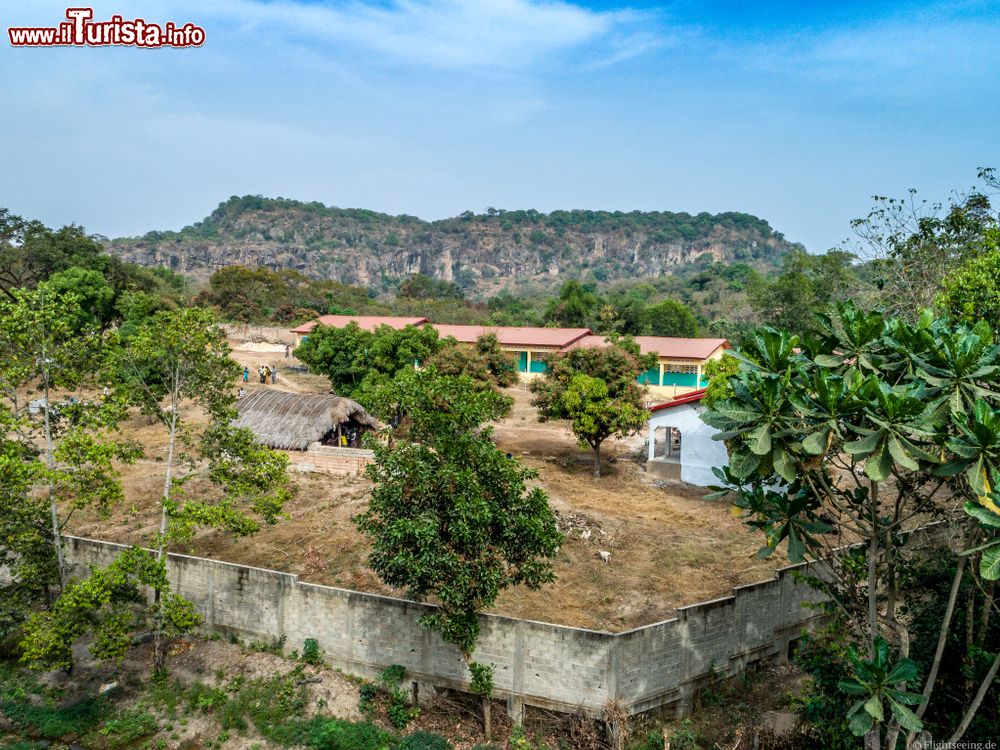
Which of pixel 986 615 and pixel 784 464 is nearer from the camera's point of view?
pixel 784 464

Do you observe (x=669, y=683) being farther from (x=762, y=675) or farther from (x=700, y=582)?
(x=700, y=582)

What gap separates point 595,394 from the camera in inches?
835

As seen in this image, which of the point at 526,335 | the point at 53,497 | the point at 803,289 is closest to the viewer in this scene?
the point at 53,497

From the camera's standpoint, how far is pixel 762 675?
1193 cm

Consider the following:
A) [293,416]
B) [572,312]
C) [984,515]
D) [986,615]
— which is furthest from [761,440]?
[572,312]

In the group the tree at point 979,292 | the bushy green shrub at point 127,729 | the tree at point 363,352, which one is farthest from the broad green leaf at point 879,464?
the tree at point 363,352

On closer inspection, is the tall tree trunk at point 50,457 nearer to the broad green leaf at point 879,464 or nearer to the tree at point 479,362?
the broad green leaf at point 879,464

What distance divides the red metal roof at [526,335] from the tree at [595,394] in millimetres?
16234

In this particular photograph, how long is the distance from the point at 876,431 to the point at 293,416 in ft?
64.9

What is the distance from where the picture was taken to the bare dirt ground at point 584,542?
44.2 ft

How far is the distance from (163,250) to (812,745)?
153 m

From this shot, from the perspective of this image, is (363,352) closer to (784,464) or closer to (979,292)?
(979,292)

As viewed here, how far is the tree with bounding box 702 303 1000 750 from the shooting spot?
6.23 metres

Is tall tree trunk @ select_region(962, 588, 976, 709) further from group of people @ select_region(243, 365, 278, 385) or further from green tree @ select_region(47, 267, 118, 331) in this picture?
green tree @ select_region(47, 267, 118, 331)
